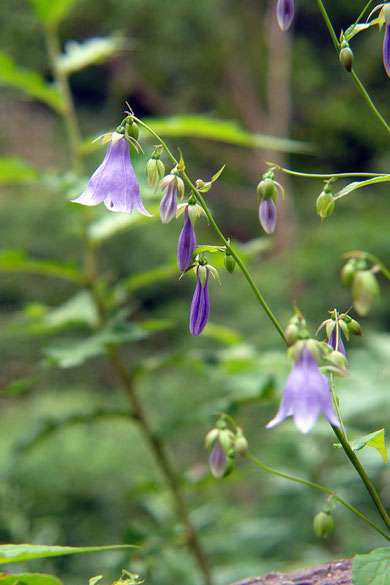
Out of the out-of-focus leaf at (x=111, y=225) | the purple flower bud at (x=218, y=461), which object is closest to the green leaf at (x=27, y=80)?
the out-of-focus leaf at (x=111, y=225)

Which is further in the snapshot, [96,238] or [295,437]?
[295,437]

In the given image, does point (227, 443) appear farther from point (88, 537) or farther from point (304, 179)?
point (304, 179)

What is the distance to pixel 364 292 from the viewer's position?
1.87 feet

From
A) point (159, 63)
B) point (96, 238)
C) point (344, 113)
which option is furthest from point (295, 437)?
point (344, 113)

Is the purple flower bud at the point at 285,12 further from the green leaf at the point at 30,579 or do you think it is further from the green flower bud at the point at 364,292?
the green leaf at the point at 30,579

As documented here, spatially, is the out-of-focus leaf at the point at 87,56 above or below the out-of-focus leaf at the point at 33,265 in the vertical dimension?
above

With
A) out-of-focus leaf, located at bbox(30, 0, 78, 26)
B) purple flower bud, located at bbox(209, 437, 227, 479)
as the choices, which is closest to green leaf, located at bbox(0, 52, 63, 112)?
out-of-focus leaf, located at bbox(30, 0, 78, 26)

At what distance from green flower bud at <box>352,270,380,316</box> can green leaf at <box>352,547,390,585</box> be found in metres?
0.25

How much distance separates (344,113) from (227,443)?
4.62 m

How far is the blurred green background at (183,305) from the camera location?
1.31 meters

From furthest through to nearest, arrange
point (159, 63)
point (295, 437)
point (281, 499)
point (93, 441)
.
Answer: point (159, 63)
point (93, 441)
point (281, 499)
point (295, 437)

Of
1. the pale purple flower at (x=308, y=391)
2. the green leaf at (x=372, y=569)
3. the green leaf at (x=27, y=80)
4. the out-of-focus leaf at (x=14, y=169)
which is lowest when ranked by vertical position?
the green leaf at (x=372, y=569)

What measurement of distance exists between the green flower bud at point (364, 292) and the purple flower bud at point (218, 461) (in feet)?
0.81

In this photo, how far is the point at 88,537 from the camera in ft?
7.78
